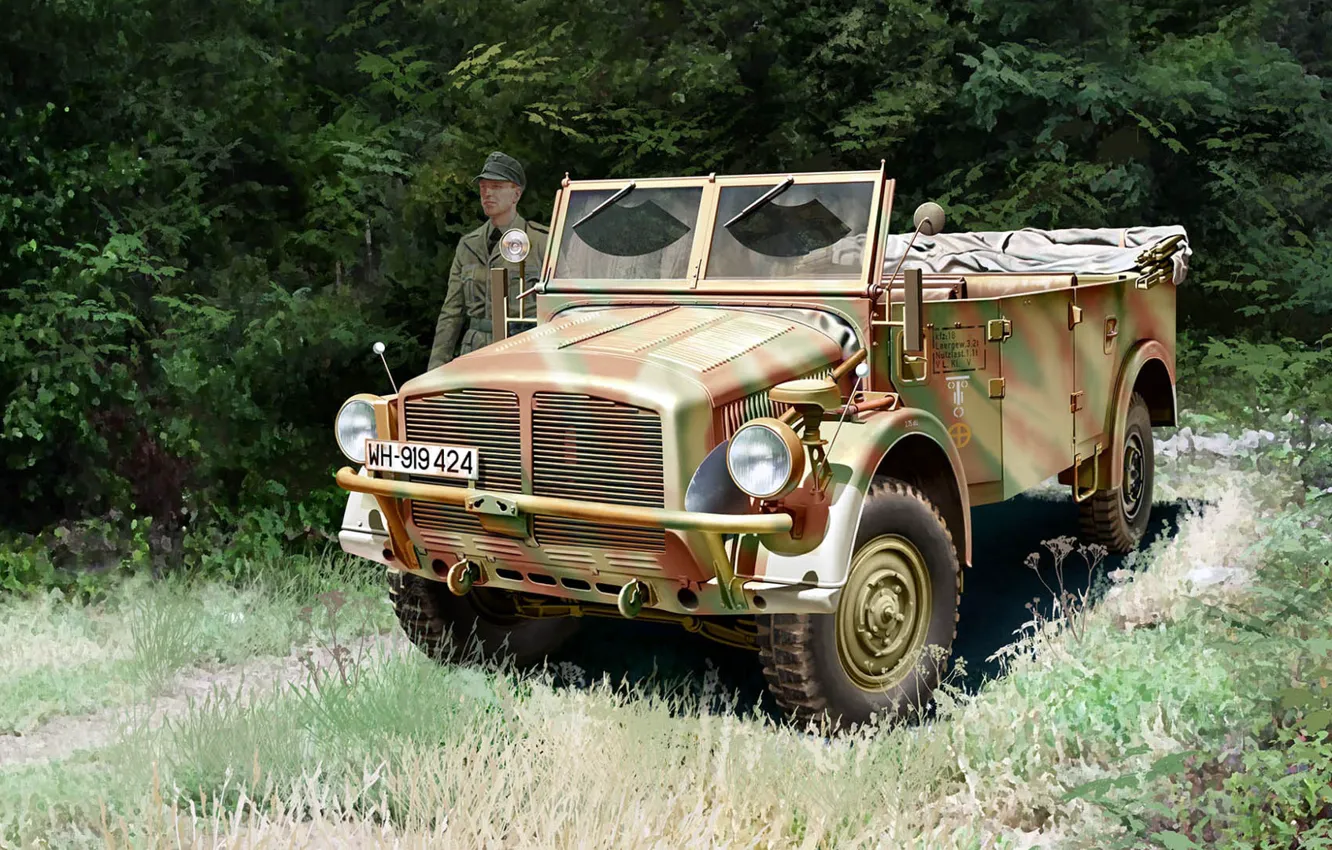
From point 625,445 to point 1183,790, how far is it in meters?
2.01

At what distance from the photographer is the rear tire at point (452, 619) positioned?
219 inches

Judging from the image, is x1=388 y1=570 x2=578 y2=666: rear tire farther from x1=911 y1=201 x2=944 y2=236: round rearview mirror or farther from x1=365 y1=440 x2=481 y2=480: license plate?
x1=911 y1=201 x2=944 y2=236: round rearview mirror

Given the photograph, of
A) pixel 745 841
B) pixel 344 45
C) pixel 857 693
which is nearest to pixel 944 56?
pixel 344 45

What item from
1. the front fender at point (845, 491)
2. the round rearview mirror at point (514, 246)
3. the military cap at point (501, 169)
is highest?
the military cap at point (501, 169)

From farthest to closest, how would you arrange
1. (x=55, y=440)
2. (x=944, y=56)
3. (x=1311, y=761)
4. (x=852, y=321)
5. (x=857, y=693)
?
1. (x=944, y=56)
2. (x=55, y=440)
3. (x=852, y=321)
4. (x=857, y=693)
5. (x=1311, y=761)

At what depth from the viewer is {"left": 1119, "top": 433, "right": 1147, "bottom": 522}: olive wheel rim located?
25.3 feet

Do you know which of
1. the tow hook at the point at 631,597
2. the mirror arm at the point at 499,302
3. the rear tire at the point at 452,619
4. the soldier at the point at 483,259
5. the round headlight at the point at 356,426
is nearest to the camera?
the tow hook at the point at 631,597

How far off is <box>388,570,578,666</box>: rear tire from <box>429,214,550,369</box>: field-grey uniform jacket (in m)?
1.98

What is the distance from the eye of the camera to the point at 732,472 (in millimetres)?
4371

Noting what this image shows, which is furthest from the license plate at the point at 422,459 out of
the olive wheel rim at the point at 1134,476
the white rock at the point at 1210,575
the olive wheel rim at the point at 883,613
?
the olive wheel rim at the point at 1134,476

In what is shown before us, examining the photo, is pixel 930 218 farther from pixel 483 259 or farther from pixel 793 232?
pixel 483 259

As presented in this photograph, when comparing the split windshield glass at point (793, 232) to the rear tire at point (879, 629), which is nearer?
the rear tire at point (879, 629)

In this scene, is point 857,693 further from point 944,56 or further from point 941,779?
point 944,56

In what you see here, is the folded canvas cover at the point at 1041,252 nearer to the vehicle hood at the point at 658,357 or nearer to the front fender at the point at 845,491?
the vehicle hood at the point at 658,357
